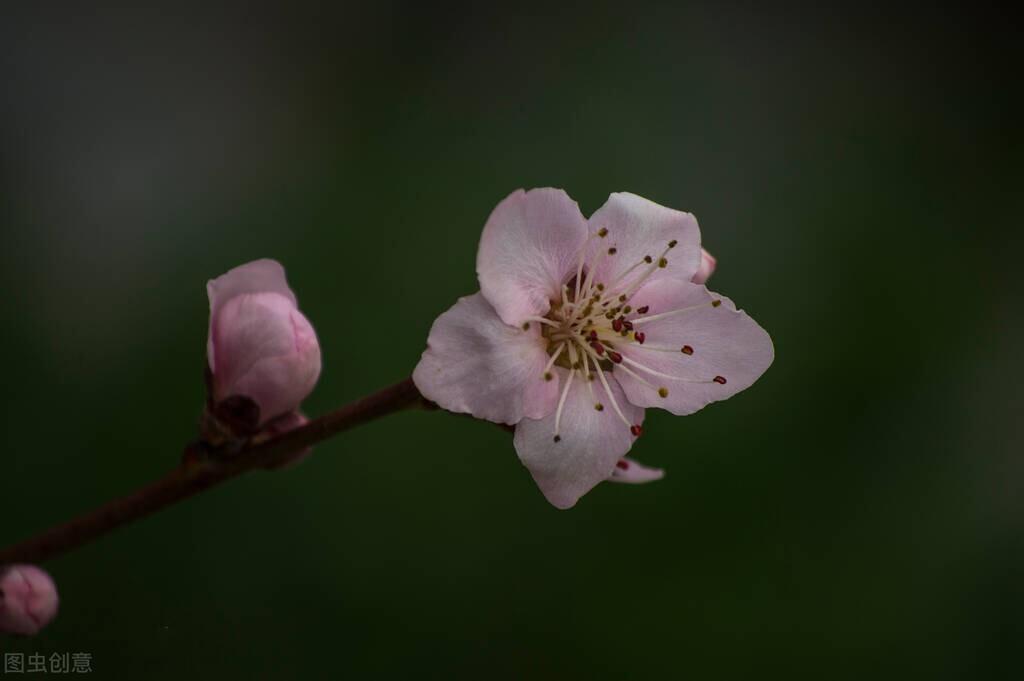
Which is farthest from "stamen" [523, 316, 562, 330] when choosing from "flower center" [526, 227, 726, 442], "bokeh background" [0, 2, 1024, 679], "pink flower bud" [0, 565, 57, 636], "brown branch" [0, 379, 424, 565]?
"bokeh background" [0, 2, 1024, 679]

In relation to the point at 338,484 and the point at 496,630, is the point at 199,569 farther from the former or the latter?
the point at 496,630

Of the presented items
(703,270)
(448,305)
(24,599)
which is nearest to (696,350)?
(703,270)

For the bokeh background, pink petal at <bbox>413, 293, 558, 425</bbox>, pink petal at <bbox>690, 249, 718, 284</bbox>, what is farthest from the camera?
the bokeh background

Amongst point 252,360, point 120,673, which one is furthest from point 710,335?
point 120,673

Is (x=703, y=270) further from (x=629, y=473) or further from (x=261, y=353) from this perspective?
(x=261, y=353)

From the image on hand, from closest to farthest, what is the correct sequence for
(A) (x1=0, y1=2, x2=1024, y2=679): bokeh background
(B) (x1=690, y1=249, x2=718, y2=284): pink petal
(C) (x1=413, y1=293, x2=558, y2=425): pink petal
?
(C) (x1=413, y1=293, x2=558, y2=425): pink petal
(B) (x1=690, y1=249, x2=718, y2=284): pink petal
(A) (x1=0, y1=2, x2=1024, y2=679): bokeh background

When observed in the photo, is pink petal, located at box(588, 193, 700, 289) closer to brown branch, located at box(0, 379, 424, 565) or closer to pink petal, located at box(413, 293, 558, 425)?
pink petal, located at box(413, 293, 558, 425)
